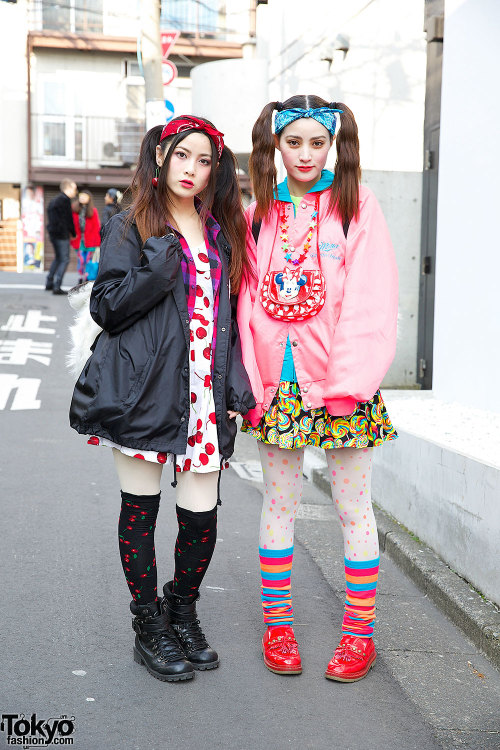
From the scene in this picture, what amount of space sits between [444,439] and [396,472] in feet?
1.29

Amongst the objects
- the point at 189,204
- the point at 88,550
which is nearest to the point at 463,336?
the point at 88,550

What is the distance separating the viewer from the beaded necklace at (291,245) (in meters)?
3.05

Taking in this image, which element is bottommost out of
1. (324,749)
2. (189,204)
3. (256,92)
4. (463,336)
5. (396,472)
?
(324,749)

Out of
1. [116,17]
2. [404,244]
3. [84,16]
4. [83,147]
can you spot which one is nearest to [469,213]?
[404,244]

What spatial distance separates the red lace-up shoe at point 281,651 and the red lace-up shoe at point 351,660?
0.12 m

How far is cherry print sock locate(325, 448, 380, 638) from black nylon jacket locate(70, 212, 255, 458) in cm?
44

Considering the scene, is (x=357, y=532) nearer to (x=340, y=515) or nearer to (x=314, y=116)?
(x=340, y=515)

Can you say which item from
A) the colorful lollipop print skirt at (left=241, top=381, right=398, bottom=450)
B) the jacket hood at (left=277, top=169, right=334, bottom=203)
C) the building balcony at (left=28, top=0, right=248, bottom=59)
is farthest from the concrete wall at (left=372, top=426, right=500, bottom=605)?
the building balcony at (left=28, top=0, right=248, bottom=59)

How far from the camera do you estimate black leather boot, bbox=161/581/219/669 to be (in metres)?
3.16

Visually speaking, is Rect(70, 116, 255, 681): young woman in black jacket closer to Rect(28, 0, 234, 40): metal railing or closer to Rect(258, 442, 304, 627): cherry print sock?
Rect(258, 442, 304, 627): cherry print sock

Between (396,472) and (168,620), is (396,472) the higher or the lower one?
the higher one

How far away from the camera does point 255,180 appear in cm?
312

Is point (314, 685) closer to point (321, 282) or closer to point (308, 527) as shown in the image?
point (321, 282)

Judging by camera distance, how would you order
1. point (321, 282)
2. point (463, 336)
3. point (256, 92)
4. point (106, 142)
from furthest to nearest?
point (106, 142) < point (256, 92) < point (463, 336) < point (321, 282)
